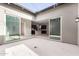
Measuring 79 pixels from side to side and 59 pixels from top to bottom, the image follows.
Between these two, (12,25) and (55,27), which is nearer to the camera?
(12,25)

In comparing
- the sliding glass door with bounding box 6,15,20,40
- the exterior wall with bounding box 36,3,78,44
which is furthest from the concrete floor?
the sliding glass door with bounding box 6,15,20,40

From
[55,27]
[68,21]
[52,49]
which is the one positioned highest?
[68,21]

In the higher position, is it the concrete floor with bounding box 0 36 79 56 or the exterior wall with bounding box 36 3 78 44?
the exterior wall with bounding box 36 3 78 44

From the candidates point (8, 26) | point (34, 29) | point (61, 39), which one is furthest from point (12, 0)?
point (34, 29)

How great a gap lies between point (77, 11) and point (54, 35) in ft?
9.17

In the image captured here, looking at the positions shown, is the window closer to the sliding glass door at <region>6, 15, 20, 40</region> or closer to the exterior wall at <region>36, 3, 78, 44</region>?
the sliding glass door at <region>6, 15, 20, 40</region>

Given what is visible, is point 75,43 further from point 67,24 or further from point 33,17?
point 33,17

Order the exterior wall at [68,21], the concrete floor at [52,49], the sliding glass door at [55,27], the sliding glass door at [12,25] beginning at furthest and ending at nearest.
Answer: the sliding glass door at [55,27] < the sliding glass door at [12,25] < the exterior wall at [68,21] < the concrete floor at [52,49]

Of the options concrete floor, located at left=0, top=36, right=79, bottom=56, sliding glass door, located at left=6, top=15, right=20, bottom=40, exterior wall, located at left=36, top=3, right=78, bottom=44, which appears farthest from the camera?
sliding glass door, located at left=6, top=15, right=20, bottom=40

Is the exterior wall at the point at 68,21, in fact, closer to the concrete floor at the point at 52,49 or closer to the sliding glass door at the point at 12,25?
the concrete floor at the point at 52,49

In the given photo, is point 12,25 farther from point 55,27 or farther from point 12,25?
point 55,27

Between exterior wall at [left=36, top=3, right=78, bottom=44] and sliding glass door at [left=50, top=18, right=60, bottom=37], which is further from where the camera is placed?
sliding glass door at [left=50, top=18, right=60, bottom=37]

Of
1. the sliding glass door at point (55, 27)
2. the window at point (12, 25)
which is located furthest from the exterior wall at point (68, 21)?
the window at point (12, 25)

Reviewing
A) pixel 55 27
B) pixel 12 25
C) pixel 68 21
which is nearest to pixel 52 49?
pixel 68 21
